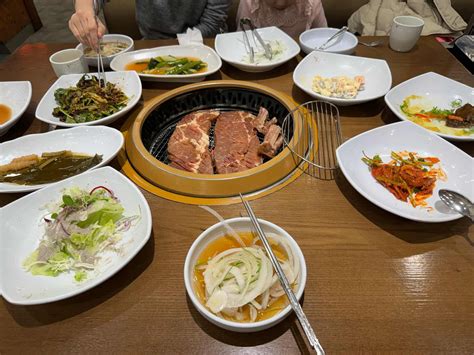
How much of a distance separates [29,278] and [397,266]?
1401mm

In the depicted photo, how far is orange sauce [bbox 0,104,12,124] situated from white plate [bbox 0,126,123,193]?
376 millimetres

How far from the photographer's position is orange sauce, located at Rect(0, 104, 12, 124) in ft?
6.64


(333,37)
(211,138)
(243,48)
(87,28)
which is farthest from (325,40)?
(87,28)

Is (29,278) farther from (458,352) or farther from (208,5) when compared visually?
(208,5)

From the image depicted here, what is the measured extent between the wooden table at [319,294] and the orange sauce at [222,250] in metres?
0.07

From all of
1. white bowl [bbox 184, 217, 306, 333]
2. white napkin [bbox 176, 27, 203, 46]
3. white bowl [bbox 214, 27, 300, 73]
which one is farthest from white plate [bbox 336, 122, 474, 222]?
white napkin [bbox 176, 27, 203, 46]

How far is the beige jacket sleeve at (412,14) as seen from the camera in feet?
12.6

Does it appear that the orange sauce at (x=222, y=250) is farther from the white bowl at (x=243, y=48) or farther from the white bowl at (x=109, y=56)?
the white bowl at (x=109, y=56)

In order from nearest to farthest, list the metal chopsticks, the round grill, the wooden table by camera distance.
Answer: the metal chopsticks, the wooden table, the round grill

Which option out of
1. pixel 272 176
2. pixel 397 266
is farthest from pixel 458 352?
pixel 272 176

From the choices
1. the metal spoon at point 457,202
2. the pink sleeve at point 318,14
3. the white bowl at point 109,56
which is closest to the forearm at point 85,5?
the white bowl at point 109,56

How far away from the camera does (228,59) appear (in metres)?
2.45

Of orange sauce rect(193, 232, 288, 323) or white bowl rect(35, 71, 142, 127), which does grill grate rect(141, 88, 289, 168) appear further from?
orange sauce rect(193, 232, 288, 323)

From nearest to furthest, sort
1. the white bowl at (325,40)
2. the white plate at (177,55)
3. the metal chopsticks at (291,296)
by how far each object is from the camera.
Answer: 1. the metal chopsticks at (291,296)
2. the white plate at (177,55)
3. the white bowl at (325,40)
